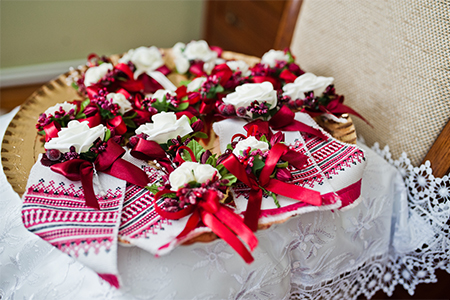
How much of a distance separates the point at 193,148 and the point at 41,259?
1.34 ft

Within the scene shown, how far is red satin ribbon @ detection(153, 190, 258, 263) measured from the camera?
619 mm

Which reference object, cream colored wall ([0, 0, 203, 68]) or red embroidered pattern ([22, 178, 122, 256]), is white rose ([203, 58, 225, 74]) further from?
cream colored wall ([0, 0, 203, 68])

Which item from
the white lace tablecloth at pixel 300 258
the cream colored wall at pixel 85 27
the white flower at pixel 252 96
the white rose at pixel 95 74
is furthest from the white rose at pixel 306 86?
the cream colored wall at pixel 85 27

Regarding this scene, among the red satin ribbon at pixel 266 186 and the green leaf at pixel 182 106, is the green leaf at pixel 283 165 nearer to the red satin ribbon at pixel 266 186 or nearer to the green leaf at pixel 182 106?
the red satin ribbon at pixel 266 186

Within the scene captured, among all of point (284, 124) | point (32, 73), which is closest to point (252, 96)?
point (284, 124)

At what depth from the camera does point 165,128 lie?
78 centimetres

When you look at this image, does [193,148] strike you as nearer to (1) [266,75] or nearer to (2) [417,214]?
(1) [266,75]

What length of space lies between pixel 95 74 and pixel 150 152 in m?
0.42

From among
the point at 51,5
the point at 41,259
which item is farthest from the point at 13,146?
the point at 51,5

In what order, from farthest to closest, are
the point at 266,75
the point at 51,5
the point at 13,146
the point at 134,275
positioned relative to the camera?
the point at 51,5, the point at 266,75, the point at 13,146, the point at 134,275

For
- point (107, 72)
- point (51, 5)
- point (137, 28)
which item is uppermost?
point (107, 72)

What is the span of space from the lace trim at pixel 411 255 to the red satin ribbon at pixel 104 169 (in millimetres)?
470

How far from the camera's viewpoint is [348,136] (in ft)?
3.04

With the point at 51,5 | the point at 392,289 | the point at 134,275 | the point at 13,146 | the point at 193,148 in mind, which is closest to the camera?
the point at 134,275
